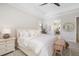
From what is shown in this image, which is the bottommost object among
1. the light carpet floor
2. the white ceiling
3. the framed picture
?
the light carpet floor

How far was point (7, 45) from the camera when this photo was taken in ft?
4.98

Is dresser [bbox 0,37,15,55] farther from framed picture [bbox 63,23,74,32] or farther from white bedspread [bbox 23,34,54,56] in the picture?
framed picture [bbox 63,23,74,32]

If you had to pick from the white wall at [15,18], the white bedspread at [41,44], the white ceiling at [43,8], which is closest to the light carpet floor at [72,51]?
the white bedspread at [41,44]

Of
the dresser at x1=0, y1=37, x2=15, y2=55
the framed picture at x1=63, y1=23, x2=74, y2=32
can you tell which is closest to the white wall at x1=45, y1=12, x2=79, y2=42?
the framed picture at x1=63, y1=23, x2=74, y2=32

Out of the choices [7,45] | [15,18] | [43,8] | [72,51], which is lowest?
[72,51]

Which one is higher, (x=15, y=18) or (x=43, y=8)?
(x=43, y=8)

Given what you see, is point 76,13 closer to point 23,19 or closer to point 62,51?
point 62,51

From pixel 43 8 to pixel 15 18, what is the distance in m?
0.49

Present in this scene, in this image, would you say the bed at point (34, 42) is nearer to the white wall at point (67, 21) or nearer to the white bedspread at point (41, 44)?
the white bedspread at point (41, 44)

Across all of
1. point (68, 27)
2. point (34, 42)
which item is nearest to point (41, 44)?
point (34, 42)

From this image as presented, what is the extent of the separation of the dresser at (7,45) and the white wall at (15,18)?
0.24 meters

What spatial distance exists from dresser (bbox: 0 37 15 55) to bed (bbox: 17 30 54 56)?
0.11m

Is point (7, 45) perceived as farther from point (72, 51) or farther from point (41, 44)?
point (72, 51)

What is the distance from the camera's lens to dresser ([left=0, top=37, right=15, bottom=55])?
1491 millimetres
